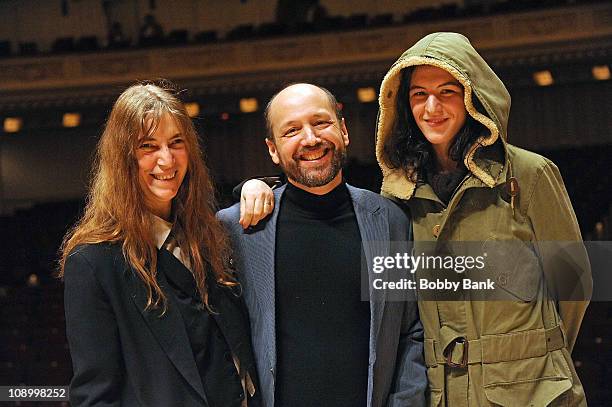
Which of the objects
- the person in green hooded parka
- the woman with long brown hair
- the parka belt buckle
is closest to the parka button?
the person in green hooded parka

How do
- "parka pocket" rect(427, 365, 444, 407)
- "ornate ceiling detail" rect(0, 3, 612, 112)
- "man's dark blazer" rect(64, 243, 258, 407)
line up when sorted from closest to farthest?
"man's dark blazer" rect(64, 243, 258, 407), "parka pocket" rect(427, 365, 444, 407), "ornate ceiling detail" rect(0, 3, 612, 112)

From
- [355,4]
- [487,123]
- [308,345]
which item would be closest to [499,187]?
[487,123]

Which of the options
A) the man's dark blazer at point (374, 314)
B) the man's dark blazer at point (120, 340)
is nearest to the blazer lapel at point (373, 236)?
the man's dark blazer at point (374, 314)

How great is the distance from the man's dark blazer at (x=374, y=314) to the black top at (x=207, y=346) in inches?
4.2

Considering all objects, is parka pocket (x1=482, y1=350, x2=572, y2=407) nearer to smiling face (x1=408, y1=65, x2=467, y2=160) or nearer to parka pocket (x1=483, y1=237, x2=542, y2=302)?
parka pocket (x1=483, y1=237, x2=542, y2=302)

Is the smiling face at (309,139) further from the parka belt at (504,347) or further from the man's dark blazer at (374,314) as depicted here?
the parka belt at (504,347)

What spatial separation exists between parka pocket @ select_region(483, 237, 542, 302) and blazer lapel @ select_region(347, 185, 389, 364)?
0.25 m

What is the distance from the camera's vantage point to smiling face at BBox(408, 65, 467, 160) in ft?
6.30

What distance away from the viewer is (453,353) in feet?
6.16

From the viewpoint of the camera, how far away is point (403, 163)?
203 cm

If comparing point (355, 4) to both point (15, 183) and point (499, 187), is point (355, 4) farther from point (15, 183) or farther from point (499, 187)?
point (499, 187)

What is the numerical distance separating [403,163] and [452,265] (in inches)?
11.3

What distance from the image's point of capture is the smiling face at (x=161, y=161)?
5.85 feet

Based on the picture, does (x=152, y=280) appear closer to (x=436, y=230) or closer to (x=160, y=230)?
(x=160, y=230)
